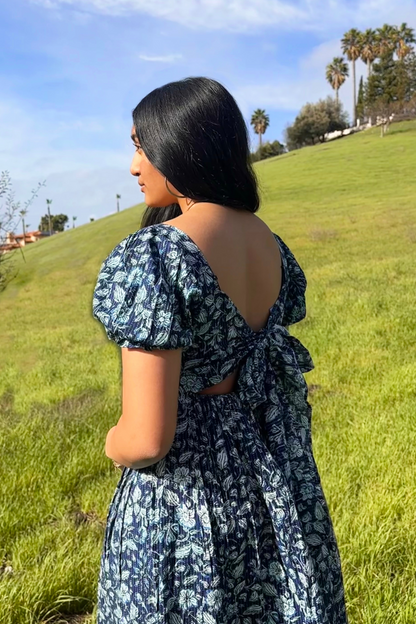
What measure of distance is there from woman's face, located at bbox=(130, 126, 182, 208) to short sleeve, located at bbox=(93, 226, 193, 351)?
18 cm

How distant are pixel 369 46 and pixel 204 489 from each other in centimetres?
8492

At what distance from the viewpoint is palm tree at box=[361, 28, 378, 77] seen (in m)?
75.0

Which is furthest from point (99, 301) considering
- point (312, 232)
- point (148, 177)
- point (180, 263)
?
point (312, 232)

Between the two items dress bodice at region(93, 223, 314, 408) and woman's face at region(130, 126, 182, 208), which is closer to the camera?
dress bodice at region(93, 223, 314, 408)

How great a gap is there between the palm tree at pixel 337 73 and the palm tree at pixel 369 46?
15.1 feet

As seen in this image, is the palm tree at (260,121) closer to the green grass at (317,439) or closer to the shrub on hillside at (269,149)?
the shrub on hillside at (269,149)

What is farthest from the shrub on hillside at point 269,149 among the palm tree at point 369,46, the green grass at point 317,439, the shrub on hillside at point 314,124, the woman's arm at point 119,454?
the woman's arm at point 119,454

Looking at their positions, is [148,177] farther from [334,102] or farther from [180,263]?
[334,102]

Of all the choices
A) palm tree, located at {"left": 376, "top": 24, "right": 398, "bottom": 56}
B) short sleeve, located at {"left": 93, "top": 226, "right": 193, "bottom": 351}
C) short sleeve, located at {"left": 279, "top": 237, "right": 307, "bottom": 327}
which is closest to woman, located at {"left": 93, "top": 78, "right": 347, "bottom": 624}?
short sleeve, located at {"left": 93, "top": 226, "right": 193, "bottom": 351}

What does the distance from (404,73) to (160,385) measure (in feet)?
232

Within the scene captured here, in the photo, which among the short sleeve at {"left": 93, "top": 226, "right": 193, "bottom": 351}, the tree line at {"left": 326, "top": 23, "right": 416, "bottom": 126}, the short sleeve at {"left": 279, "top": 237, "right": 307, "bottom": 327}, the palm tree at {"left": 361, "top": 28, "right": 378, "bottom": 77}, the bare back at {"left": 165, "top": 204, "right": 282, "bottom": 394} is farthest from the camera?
the palm tree at {"left": 361, "top": 28, "right": 378, "bottom": 77}

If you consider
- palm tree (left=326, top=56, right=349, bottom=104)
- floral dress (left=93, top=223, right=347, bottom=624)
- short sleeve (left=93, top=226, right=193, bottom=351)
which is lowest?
floral dress (left=93, top=223, right=347, bottom=624)

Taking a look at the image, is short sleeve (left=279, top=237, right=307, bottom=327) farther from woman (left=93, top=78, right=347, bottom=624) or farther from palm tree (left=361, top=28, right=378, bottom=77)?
palm tree (left=361, top=28, right=378, bottom=77)

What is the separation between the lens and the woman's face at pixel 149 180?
151cm
